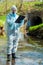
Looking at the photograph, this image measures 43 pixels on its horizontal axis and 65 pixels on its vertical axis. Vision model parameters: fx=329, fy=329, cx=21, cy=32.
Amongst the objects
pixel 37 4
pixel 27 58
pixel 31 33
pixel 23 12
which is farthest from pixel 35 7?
pixel 27 58

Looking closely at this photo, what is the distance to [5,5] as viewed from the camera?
A: 124 ft

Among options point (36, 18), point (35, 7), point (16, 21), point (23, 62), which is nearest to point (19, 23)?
point (16, 21)

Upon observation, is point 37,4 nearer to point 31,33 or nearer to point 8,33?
point 31,33

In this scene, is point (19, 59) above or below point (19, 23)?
below

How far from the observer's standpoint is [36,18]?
120 feet

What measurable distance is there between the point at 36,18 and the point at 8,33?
24.6m

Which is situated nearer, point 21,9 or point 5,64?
point 5,64

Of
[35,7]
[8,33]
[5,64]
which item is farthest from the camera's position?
[35,7]

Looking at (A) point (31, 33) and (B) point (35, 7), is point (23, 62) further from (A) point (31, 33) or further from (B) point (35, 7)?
(B) point (35, 7)

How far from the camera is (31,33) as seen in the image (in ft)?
91.7

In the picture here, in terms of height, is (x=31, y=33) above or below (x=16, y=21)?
below

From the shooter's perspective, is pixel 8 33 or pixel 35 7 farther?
pixel 35 7

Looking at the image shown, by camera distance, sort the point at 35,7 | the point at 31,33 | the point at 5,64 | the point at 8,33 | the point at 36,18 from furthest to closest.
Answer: the point at 36,18
the point at 35,7
the point at 31,33
the point at 8,33
the point at 5,64

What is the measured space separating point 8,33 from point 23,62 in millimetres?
1203
